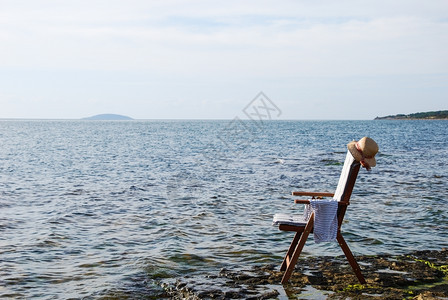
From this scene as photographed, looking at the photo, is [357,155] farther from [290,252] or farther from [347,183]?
[290,252]

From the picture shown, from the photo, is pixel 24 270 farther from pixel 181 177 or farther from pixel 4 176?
pixel 4 176

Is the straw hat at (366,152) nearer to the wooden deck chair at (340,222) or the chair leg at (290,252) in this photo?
the wooden deck chair at (340,222)

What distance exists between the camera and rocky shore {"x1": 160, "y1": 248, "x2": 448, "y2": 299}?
6.27 metres

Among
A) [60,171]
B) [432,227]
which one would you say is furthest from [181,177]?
[432,227]

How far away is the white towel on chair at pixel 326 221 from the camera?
21.8 feet

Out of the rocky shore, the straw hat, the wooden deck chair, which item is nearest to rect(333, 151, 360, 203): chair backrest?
the wooden deck chair

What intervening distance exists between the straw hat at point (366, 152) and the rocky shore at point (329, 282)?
1677mm

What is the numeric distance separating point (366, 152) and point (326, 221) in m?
1.11

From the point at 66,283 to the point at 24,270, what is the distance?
1029 mm

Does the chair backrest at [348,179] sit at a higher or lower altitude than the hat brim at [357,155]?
lower

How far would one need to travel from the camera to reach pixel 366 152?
6.38 metres

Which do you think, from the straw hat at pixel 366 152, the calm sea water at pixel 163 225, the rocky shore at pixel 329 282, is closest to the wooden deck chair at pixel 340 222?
the straw hat at pixel 366 152

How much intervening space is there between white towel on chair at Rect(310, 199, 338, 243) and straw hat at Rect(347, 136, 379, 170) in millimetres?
700

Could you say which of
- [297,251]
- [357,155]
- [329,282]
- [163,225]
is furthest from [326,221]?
[163,225]
